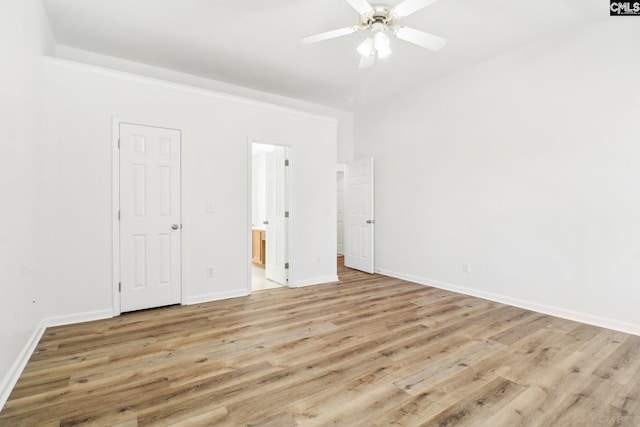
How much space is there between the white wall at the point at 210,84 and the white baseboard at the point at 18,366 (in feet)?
10.6

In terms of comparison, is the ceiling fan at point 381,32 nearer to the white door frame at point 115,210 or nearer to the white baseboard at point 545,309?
the white door frame at point 115,210

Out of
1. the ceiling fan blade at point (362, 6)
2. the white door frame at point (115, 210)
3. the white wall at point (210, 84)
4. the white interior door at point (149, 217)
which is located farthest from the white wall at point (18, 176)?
the ceiling fan blade at point (362, 6)

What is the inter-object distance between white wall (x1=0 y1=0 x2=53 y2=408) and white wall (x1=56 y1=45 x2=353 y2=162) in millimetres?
961

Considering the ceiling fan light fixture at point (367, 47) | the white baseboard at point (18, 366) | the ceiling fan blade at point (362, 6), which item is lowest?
the white baseboard at point (18, 366)

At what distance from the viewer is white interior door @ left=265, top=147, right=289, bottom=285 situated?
4.83 metres

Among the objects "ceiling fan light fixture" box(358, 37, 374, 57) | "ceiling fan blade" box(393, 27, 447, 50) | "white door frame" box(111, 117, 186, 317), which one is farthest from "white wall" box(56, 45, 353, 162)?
"ceiling fan blade" box(393, 27, 447, 50)

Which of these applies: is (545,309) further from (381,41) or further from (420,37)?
(381,41)

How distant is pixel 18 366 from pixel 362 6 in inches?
148

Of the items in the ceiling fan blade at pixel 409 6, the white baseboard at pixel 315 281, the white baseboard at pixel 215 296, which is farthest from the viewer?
the white baseboard at pixel 315 281

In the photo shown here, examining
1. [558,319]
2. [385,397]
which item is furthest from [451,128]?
[385,397]

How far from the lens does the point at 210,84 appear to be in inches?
187

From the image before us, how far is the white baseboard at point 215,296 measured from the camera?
12.7 ft

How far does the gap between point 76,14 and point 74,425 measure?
12.2 feet

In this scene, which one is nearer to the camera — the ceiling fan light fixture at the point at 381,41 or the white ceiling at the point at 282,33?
the ceiling fan light fixture at the point at 381,41
